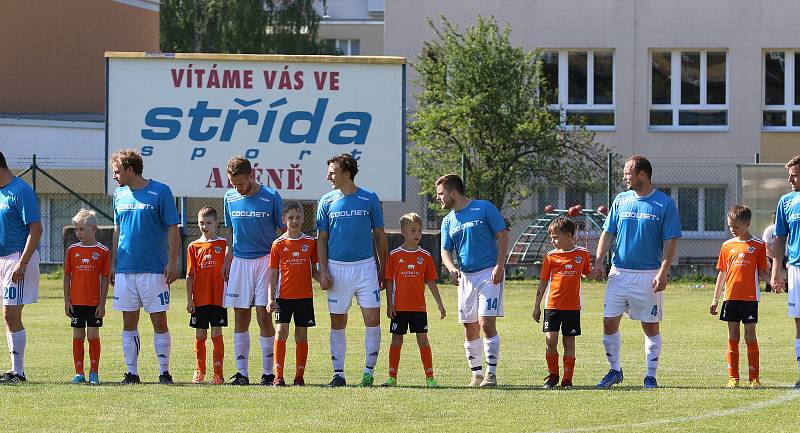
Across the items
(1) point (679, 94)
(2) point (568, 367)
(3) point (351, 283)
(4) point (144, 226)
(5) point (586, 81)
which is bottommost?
(2) point (568, 367)

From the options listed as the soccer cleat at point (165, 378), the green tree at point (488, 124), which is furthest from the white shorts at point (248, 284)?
the green tree at point (488, 124)

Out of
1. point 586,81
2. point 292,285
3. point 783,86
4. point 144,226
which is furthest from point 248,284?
point 783,86

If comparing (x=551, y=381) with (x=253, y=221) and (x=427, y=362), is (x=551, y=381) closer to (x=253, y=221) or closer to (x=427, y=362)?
(x=427, y=362)

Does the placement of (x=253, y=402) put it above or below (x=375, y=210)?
below

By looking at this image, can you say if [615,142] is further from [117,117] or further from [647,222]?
[647,222]

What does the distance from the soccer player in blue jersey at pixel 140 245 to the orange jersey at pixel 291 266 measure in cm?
87

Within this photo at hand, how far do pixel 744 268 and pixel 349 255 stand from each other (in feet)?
11.6

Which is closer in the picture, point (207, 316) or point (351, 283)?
point (351, 283)

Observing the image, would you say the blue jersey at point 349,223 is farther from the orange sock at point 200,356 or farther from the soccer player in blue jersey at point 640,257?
the soccer player in blue jersey at point 640,257

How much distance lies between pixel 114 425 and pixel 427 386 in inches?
125

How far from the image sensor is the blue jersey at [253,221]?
38.3ft

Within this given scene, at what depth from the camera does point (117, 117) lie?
2541 centimetres

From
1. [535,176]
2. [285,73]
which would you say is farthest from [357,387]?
[535,176]

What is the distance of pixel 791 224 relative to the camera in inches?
452
